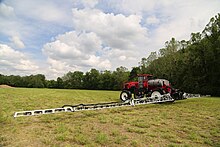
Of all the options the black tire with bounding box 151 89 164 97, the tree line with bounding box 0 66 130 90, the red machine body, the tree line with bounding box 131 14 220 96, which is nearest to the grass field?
the black tire with bounding box 151 89 164 97

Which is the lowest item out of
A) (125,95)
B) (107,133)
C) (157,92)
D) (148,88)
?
(107,133)

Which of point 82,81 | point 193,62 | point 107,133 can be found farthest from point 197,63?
point 82,81

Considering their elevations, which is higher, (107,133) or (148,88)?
(148,88)

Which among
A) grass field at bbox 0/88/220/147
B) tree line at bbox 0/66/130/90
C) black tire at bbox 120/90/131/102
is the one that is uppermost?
tree line at bbox 0/66/130/90

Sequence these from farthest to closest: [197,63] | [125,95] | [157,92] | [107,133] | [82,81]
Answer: [82,81], [197,63], [125,95], [157,92], [107,133]

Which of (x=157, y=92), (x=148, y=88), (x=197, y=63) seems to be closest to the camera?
(x=157, y=92)

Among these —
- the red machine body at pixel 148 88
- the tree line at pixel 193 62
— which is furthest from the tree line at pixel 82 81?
the red machine body at pixel 148 88

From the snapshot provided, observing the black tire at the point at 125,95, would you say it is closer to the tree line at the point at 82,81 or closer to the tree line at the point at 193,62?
the tree line at the point at 193,62

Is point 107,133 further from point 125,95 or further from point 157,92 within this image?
point 125,95

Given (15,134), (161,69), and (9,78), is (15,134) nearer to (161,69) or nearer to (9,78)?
(161,69)

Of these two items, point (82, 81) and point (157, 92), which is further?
point (82, 81)

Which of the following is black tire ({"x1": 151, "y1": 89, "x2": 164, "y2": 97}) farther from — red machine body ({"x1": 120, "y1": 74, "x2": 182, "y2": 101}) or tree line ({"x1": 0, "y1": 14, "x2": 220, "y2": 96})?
tree line ({"x1": 0, "y1": 14, "x2": 220, "y2": 96})

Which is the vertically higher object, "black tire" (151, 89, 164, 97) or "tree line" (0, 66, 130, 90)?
"tree line" (0, 66, 130, 90)

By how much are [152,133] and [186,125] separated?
184 cm
